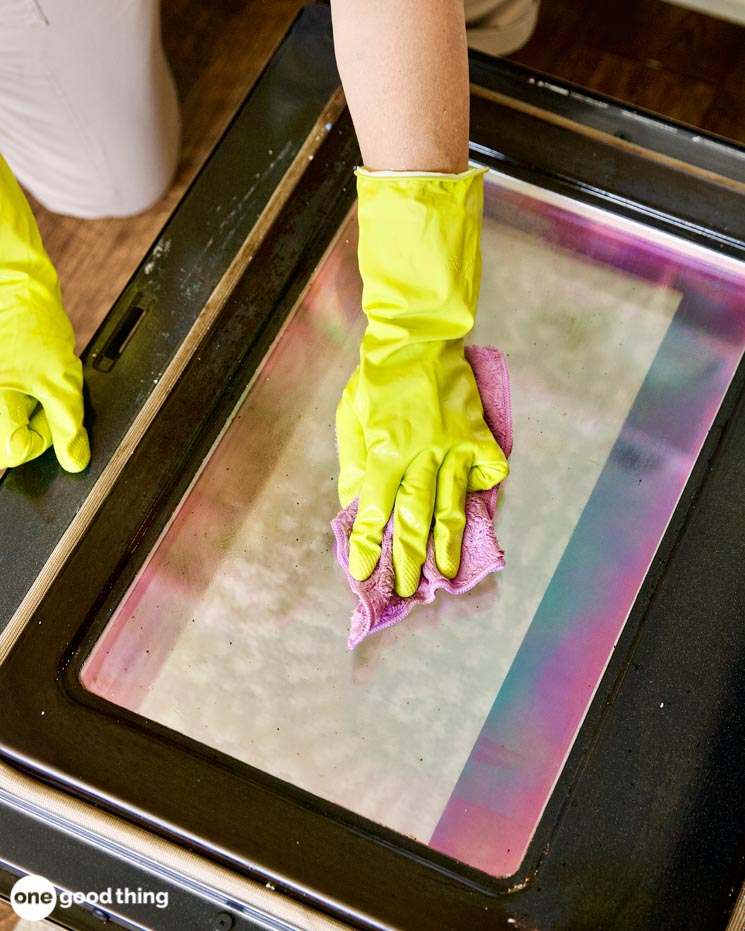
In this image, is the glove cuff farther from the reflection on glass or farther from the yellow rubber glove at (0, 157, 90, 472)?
the yellow rubber glove at (0, 157, 90, 472)

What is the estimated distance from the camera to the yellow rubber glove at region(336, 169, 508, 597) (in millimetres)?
942

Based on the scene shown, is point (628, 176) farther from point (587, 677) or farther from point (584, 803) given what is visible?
point (584, 803)

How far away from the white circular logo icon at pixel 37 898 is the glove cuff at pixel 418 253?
2.28 ft

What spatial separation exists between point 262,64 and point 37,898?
1245mm

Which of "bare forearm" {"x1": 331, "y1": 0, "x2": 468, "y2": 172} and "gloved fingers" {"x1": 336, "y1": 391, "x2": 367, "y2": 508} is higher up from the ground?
"bare forearm" {"x1": 331, "y1": 0, "x2": 468, "y2": 172}

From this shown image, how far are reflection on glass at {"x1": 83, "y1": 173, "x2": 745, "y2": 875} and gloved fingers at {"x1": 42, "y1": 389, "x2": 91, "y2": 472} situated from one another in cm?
14

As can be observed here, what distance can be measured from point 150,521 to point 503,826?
0.52 meters

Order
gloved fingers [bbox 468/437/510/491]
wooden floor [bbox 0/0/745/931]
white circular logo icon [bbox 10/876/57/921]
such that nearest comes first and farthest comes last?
white circular logo icon [bbox 10/876/57/921], gloved fingers [bbox 468/437/510/491], wooden floor [bbox 0/0/745/931]

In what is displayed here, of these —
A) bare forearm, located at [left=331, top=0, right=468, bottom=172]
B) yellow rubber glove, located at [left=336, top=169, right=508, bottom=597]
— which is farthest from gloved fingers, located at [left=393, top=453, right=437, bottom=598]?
bare forearm, located at [left=331, top=0, right=468, bottom=172]

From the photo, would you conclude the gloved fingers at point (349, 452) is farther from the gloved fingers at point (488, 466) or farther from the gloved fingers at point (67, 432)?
the gloved fingers at point (67, 432)

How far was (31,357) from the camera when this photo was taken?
1037mm

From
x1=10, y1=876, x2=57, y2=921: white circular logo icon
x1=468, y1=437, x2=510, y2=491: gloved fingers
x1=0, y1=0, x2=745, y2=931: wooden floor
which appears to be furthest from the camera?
x1=0, y1=0, x2=745, y2=931: wooden floor

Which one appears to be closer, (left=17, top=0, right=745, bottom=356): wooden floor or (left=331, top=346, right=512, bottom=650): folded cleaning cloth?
(left=331, top=346, right=512, bottom=650): folded cleaning cloth

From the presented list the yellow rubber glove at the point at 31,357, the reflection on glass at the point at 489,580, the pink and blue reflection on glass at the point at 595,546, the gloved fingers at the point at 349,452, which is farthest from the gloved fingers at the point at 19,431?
the pink and blue reflection on glass at the point at 595,546
